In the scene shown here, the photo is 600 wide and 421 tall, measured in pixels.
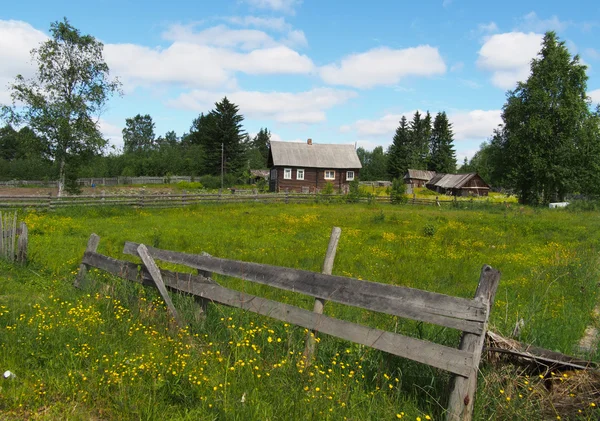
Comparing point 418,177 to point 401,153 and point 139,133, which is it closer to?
point 401,153

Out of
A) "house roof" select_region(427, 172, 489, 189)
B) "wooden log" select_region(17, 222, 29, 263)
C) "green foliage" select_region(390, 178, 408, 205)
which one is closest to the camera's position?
"wooden log" select_region(17, 222, 29, 263)

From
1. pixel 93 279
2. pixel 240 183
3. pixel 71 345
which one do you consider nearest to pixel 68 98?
A: pixel 93 279

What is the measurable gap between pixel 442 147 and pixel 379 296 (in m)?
94.3

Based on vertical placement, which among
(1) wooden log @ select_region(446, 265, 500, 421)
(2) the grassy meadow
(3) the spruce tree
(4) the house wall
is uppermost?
(3) the spruce tree

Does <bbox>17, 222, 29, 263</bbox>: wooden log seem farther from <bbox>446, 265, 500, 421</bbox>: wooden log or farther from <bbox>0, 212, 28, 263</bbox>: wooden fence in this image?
<bbox>446, 265, 500, 421</bbox>: wooden log

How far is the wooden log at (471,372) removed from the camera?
11.3ft

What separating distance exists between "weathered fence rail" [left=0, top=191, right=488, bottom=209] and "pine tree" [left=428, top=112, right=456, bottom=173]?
5757 cm

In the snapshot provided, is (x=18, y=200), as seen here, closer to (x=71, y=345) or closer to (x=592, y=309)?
(x=71, y=345)

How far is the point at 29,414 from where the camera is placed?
3457 millimetres

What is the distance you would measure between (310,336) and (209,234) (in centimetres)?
1244

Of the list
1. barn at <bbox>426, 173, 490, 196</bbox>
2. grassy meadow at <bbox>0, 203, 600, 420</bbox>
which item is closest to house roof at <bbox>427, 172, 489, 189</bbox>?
barn at <bbox>426, 173, 490, 196</bbox>

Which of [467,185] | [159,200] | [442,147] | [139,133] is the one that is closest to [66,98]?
[159,200]

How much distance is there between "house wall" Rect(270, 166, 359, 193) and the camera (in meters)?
49.3

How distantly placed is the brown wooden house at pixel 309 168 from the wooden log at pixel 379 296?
43.6 meters
